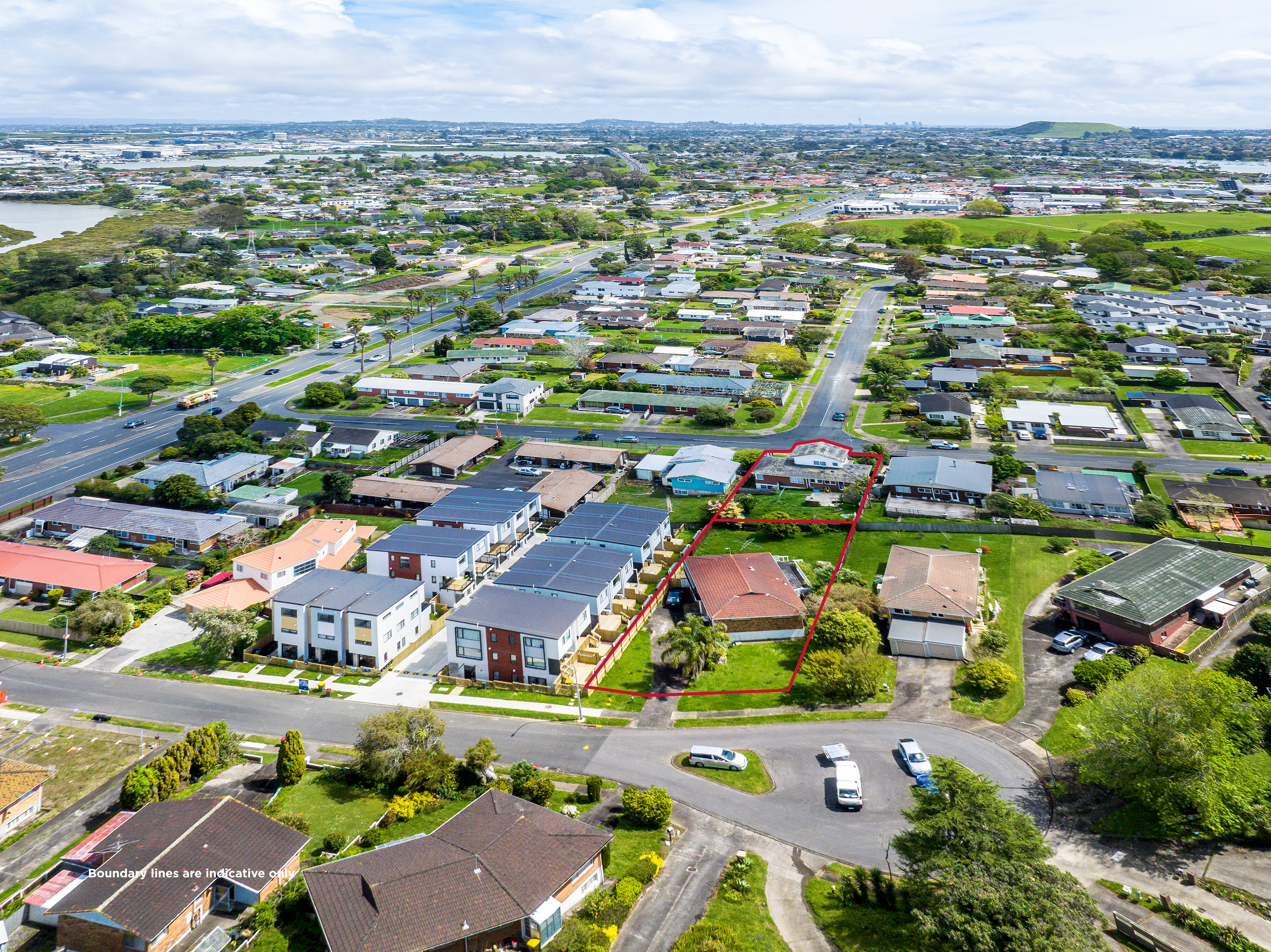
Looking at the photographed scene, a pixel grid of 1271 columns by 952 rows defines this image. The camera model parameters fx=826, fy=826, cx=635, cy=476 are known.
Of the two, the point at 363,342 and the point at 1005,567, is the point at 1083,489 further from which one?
the point at 363,342

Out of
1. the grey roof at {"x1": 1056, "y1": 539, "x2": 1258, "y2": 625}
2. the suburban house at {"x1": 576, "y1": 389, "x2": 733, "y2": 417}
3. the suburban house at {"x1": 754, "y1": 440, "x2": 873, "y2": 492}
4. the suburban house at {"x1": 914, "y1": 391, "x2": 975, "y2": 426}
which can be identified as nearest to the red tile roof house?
the grey roof at {"x1": 1056, "y1": 539, "x2": 1258, "y2": 625}

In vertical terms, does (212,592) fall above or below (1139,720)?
below

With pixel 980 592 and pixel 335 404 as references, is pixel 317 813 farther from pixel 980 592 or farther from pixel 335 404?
pixel 335 404

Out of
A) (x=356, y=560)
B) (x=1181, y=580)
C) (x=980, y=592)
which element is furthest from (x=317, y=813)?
(x=1181, y=580)

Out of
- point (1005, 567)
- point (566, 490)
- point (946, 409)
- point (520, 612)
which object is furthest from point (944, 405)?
point (520, 612)

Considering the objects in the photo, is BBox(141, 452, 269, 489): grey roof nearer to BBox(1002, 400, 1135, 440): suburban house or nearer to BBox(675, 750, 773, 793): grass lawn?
BBox(675, 750, 773, 793): grass lawn
